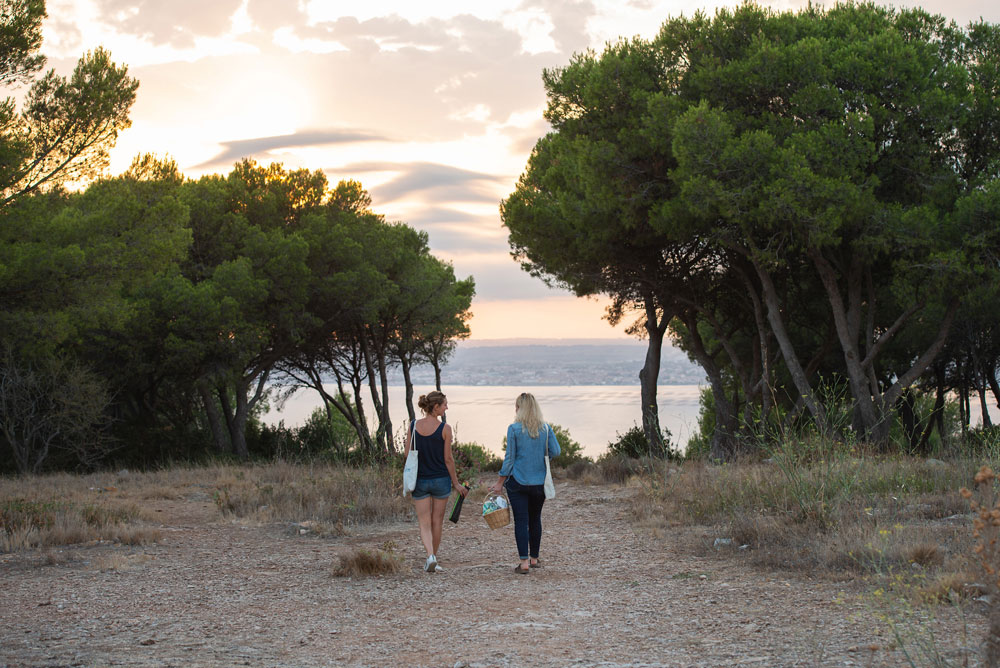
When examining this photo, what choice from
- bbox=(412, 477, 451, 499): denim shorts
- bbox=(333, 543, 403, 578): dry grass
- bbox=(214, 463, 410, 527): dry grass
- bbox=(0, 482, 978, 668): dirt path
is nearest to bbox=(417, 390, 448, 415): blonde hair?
bbox=(412, 477, 451, 499): denim shorts

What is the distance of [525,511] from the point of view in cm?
770

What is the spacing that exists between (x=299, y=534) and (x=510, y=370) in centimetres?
8285

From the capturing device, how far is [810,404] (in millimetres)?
15984

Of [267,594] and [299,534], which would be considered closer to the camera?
[267,594]

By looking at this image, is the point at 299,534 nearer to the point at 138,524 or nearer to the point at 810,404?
the point at 138,524

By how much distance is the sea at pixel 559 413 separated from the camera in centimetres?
2203

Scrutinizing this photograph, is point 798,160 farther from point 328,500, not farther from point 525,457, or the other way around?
point 328,500

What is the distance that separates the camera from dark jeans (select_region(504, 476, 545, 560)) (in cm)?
762

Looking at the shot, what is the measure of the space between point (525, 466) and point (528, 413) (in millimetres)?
468

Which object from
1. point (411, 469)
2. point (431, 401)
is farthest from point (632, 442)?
point (431, 401)

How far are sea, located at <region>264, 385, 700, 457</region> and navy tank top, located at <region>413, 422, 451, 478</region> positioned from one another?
0.94 meters

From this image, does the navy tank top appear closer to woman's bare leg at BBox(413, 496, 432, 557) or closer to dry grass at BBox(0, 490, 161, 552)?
woman's bare leg at BBox(413, 496, 432, 557)

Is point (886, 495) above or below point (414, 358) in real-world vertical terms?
below

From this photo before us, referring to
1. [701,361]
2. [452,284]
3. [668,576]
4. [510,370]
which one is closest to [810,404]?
[701,361]
